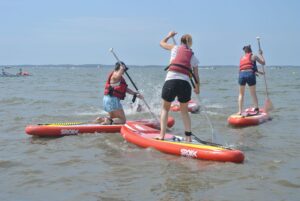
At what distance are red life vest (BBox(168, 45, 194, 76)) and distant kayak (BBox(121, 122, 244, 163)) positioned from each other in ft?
3.89

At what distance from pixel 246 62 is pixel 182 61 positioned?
4.62 meters

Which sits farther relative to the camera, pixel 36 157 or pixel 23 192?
pixel 36 157

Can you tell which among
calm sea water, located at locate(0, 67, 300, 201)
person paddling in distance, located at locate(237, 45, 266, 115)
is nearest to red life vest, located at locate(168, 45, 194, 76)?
calm sea water, located at locate(0, 67, 300, 201)

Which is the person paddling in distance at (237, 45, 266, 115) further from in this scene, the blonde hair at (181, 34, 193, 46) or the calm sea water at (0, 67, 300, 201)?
the blonde hair at (181, 34, 193, 46)

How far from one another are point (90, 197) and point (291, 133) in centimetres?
613

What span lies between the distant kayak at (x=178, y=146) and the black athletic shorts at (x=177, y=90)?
75cm

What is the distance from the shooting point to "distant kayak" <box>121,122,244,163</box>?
6840mm

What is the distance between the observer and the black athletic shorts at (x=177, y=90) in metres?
7.34

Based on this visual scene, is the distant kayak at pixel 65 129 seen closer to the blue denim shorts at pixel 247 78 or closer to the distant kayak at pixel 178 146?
the distant kayak at pixel 178 146

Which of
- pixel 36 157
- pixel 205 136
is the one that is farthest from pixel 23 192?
pixel 205 136

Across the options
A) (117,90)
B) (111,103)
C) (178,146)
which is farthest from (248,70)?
(178,146)

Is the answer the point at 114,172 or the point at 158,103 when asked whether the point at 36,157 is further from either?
the point at 158,103

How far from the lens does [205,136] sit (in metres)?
9.94

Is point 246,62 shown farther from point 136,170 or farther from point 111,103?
point 136,170
